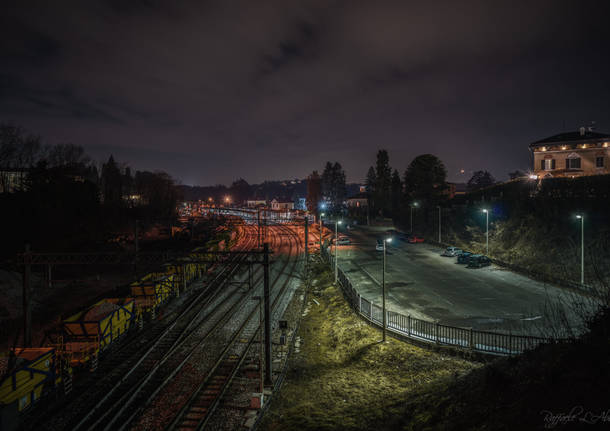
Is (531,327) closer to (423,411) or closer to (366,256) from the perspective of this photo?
(423,411)

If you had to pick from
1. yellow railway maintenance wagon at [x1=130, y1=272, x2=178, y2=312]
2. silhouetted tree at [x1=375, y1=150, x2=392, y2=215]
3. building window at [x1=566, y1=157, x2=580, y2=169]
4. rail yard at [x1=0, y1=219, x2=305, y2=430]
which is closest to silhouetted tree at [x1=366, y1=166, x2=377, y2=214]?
silhouetted tree at [x1=375, y1=150, x2=392, y2=215]

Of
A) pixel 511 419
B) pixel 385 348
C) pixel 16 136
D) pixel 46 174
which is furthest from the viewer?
pixel 16 136

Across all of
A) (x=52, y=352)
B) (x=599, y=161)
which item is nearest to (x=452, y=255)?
(x=599, y=161)

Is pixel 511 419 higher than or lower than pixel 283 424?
higher

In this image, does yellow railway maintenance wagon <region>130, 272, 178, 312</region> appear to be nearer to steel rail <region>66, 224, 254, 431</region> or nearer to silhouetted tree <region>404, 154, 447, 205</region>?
steel rail <region>66, 224, 254, 431</region>

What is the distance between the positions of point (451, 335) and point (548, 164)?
47.3 m

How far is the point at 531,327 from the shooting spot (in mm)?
16672

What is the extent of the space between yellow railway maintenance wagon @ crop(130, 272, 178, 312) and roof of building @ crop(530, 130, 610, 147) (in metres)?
57.0

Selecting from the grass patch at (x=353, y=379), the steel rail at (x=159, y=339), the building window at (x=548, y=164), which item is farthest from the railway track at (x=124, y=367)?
the building window at (x=548, y=164)

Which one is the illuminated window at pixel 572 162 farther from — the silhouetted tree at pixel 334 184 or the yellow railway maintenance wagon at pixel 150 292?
the silhouetted tree at pixel 334 184

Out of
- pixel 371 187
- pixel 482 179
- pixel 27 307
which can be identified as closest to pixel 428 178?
pixel 371 187

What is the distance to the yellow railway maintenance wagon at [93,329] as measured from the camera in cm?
1505

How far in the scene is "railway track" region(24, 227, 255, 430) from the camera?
11625mm

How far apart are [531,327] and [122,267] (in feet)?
138
